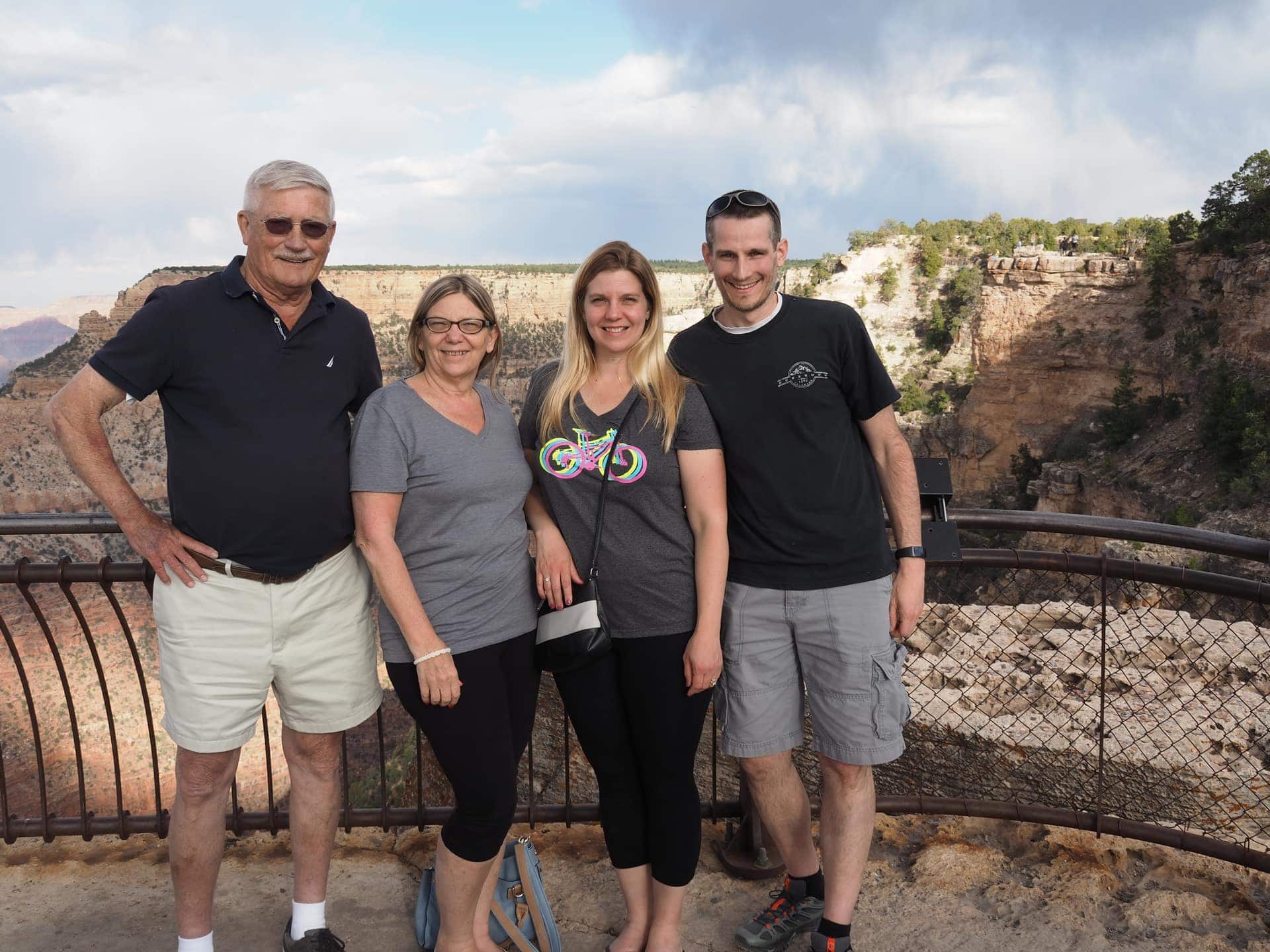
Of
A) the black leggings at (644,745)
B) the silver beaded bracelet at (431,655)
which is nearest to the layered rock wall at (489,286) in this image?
the black leggings at (644,745)

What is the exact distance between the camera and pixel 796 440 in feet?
8.02

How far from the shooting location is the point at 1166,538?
2779 mm

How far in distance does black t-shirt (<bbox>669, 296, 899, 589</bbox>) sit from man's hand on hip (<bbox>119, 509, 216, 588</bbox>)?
1367 millimetres

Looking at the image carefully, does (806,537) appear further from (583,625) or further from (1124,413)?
(1124,413)

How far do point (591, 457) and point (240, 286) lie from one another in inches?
40.3

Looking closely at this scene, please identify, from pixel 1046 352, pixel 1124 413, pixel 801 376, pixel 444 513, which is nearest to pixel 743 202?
pixel 801 376

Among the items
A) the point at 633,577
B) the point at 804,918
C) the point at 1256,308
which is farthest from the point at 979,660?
the point at 1256,308

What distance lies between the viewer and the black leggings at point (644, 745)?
2344 millimetres

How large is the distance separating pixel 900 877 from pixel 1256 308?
22.9m

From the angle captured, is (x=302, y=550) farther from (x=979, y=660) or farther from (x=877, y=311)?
(x=877, y=311)

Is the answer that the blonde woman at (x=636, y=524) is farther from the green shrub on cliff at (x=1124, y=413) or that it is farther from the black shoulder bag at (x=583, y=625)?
the green shrub on cliff at (x=1124, y=413)

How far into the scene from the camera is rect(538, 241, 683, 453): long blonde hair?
2322 millimetres

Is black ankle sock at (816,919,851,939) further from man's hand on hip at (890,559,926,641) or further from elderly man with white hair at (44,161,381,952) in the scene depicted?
elderly man with white hair at (44,161,381,952)

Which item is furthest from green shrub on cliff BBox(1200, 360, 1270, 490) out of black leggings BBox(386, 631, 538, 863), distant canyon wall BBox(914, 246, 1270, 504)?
black leggings BBox(386, 631, 538, 863)
